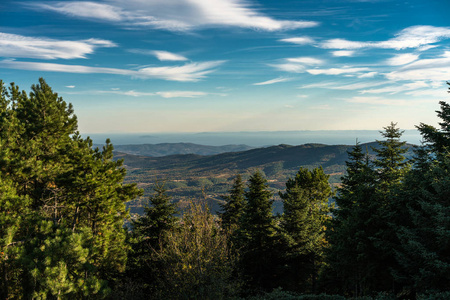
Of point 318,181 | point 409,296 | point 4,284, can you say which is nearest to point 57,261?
point 4,284

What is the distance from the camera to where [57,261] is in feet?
37.3

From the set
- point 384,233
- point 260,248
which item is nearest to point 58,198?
point 260,248

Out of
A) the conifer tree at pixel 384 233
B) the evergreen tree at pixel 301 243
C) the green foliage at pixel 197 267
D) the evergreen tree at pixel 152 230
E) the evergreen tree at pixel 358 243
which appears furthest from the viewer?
the evergreen tree at pixel 301 243

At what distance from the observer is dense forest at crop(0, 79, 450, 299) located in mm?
11758

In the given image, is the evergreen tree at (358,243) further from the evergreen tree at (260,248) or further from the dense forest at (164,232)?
the evergreen tree at (260,248)

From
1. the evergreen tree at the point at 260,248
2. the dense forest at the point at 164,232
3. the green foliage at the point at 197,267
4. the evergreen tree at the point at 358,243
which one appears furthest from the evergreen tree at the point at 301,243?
the green foliage at the point at 197,267

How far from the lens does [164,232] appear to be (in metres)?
21.4

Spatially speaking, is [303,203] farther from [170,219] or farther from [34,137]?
[34,137]

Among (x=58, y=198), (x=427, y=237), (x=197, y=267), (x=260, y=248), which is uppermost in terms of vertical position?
(x=58, y=198)

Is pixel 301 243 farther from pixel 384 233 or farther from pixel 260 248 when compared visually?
pixel 384 233

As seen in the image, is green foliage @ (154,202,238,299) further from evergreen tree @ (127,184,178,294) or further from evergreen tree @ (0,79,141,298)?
evergreen tree @ (127,184,178,294)

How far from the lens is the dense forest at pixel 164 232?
11758mm

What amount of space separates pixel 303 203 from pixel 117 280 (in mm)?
15458

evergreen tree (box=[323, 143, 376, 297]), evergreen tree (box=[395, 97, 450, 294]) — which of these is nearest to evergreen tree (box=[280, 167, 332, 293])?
evergreen tree (box=[323, 143, 376, 297])
